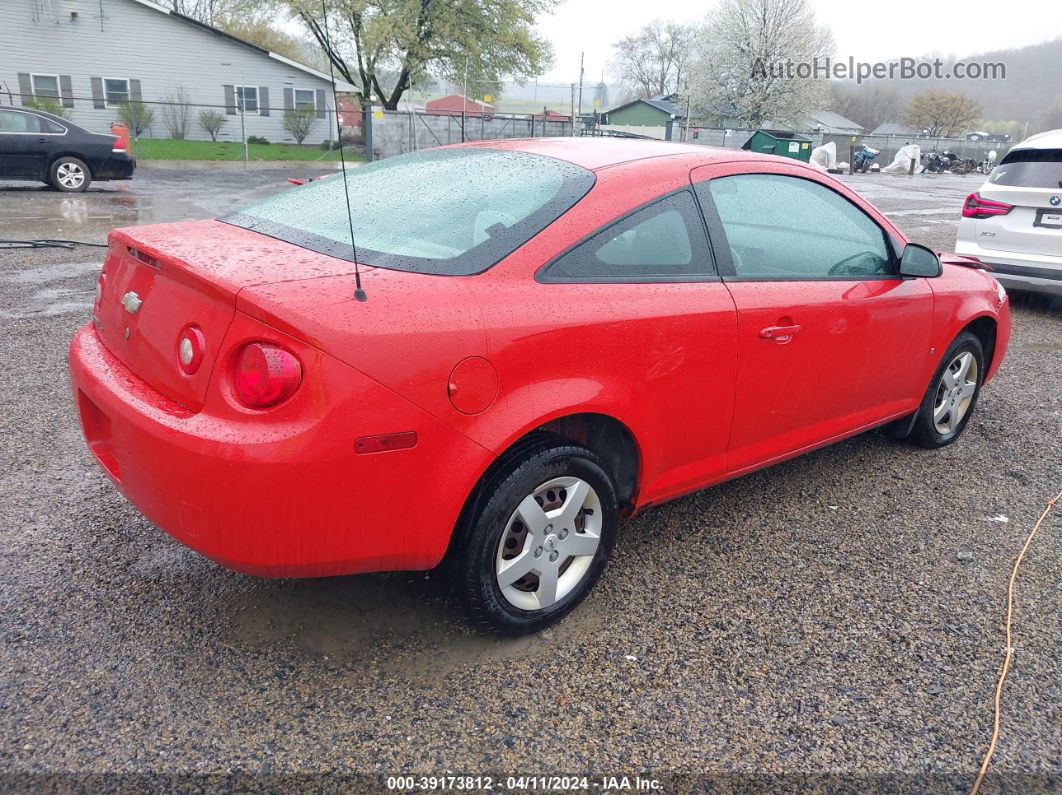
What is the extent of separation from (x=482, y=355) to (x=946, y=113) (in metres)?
84.6

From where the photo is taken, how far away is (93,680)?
2328 mm

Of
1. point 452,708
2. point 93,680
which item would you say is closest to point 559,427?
point 452,708

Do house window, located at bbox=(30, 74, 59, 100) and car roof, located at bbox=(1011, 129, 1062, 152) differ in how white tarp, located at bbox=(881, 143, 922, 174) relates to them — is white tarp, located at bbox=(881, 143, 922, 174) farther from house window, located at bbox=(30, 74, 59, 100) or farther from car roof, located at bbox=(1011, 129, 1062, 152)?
house window, located at bbox=(30, 74, 59, 100)

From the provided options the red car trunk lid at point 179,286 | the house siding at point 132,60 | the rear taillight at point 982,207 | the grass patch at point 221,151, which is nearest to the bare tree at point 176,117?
the house siding at point 132,60

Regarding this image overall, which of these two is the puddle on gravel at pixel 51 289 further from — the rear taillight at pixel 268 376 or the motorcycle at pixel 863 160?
the motorcycle at pixel 863 160

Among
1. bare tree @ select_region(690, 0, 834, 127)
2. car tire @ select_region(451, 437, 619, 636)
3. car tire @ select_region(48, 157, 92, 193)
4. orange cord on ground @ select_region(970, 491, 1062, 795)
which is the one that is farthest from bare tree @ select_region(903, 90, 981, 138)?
car tire @ select_region(451, 437, 619, 636)

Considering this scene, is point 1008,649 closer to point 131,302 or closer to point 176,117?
point 131,302

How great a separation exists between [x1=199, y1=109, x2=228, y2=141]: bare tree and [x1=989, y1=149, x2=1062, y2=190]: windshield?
31.7 metres

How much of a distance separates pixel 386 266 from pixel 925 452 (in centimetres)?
332

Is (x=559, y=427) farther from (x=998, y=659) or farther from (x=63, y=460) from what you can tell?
(x=63, y=460)

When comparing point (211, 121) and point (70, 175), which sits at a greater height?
point (211, 121)

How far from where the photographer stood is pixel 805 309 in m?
3.13

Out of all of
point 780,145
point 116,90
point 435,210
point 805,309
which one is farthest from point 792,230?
point 116,90

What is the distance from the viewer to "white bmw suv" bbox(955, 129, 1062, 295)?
743 cm
